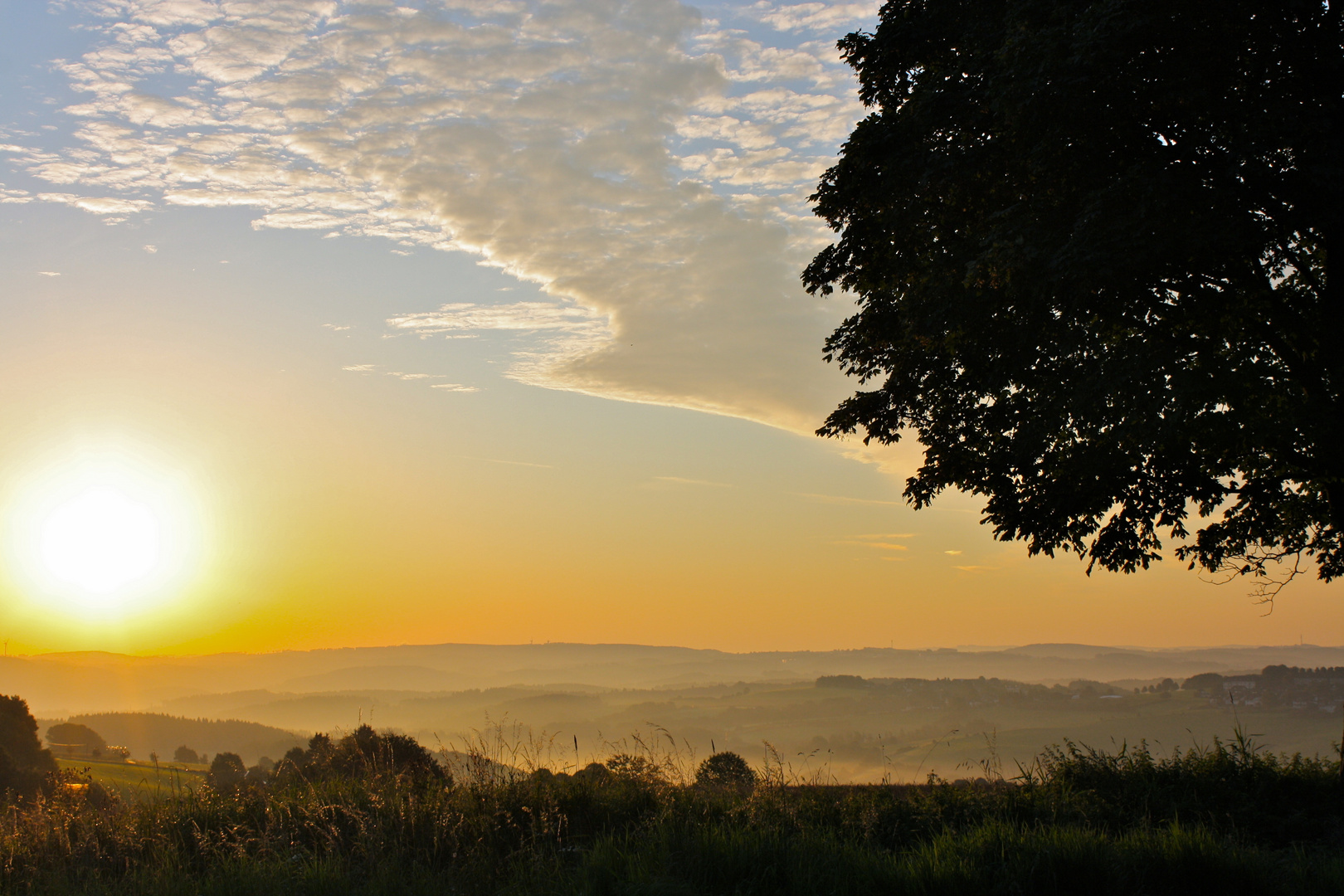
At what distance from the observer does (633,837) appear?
6.54 m

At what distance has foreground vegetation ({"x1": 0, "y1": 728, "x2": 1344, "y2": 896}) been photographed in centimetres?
573

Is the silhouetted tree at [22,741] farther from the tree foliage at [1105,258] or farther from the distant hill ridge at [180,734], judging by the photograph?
the distant hill ridge at [180,734]

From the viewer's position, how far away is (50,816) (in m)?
7.40

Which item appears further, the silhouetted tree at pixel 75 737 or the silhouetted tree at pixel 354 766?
the silhouetted tree at pixel 75 737

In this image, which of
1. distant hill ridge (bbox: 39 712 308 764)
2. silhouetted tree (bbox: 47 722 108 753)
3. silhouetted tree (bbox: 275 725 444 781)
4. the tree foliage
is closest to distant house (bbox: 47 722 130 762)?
silhouetted tree (bbox: 47 722 108 753)

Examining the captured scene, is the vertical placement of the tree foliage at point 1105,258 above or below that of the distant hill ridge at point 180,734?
above

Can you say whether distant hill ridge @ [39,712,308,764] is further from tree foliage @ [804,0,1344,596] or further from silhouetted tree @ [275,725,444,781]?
tree foliage @ [804,0,1344,596]

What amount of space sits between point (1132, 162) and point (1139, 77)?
3.45 feet

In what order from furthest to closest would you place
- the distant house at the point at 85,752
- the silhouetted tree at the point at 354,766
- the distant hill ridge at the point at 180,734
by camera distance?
the distant hill ridge at the point at 180,734 < the distant house at the point at 85,752 < the silhouetted tree at the point at 354,766

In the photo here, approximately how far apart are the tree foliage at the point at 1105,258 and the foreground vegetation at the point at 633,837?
4.50 metres

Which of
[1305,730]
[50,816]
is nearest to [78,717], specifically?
[50,816]

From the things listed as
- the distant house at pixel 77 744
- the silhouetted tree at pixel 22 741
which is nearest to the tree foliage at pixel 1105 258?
the silhouetted tree at pixel 22 741

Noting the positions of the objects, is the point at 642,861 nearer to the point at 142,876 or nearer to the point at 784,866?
the point at 784,866

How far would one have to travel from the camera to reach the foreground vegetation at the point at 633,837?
18.8 ft
